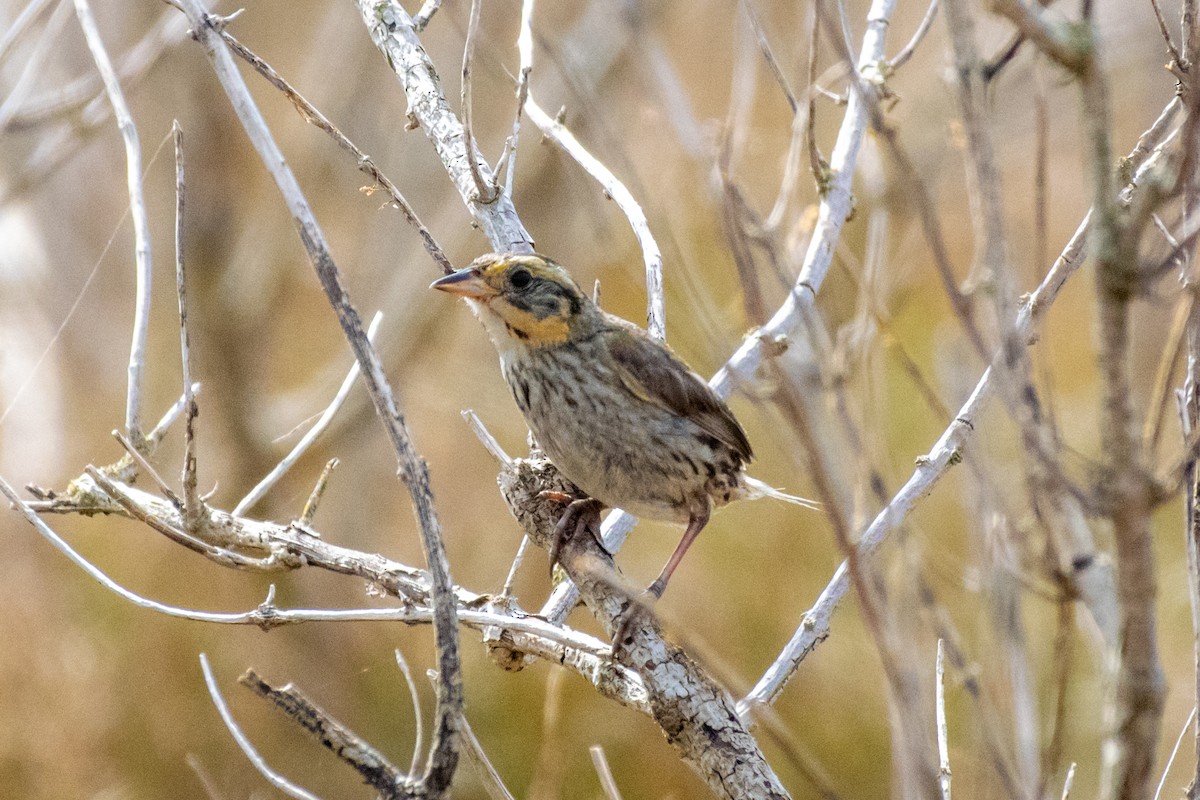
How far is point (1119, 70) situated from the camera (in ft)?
30.9

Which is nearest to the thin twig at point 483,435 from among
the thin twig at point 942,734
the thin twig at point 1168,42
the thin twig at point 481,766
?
the thin twig at point 481,766

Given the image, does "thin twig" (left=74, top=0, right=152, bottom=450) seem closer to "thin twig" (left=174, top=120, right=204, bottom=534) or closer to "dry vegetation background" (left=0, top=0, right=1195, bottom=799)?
"thin twig" (left=174, top=120, right=204, bottom=534)

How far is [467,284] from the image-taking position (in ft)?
11.0

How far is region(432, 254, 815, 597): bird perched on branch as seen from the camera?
132 inches

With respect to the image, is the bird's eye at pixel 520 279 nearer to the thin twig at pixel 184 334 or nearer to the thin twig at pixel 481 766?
the thin twig at pixel 184 334

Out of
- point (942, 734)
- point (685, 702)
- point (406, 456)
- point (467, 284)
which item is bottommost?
point (942, 734)

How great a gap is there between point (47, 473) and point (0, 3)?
9.72 ft

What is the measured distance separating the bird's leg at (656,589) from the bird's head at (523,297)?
2.27ft

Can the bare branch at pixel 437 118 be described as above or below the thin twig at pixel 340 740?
above

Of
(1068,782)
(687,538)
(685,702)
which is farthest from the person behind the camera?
(687,538)

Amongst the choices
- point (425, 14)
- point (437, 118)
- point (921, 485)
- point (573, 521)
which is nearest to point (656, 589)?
point (573, 521)

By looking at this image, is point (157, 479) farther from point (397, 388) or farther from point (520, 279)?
point (397, 388)

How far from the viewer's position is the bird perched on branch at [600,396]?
3.35m

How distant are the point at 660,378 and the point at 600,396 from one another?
0.64 ft
